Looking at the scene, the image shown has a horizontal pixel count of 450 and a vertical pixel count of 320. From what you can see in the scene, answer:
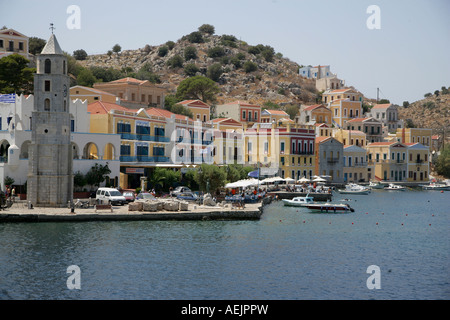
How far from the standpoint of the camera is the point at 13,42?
93.1 meters

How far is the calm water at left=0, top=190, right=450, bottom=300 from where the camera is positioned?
2472cm

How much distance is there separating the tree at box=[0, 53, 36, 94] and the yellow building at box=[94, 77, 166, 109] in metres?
10.5

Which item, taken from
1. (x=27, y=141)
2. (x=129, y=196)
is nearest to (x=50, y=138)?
(x=27, y=141)

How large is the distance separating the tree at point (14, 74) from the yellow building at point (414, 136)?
6707 cm

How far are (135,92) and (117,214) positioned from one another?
1647 inches

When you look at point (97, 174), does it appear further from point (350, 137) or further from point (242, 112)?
point (350, 137)

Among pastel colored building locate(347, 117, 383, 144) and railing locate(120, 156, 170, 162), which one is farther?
pastel colored building locate(347, 117, 383, 144)

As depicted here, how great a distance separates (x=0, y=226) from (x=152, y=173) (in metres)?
22.3

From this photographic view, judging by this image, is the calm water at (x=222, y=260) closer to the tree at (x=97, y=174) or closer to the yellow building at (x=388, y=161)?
the tree at (x=97, y=174)

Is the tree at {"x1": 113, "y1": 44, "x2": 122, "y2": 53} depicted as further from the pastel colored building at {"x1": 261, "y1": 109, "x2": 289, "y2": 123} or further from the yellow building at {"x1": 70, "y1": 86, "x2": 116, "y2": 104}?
the yellow building at {"x1": 70, "y1": 86, "x2": 116, "y2": 104}

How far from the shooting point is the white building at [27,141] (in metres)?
46.2

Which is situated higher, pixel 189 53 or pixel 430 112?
pixel 189 53

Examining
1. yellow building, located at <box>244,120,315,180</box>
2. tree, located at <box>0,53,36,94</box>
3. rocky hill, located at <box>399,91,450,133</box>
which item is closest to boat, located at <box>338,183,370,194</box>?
yellow building, located at <box>244,120,315,180</box>

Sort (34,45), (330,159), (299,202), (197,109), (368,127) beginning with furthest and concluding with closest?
1. (34,45)
2. (368,127)
3. (197,109)
4. (330,159)
5. (299,202)
